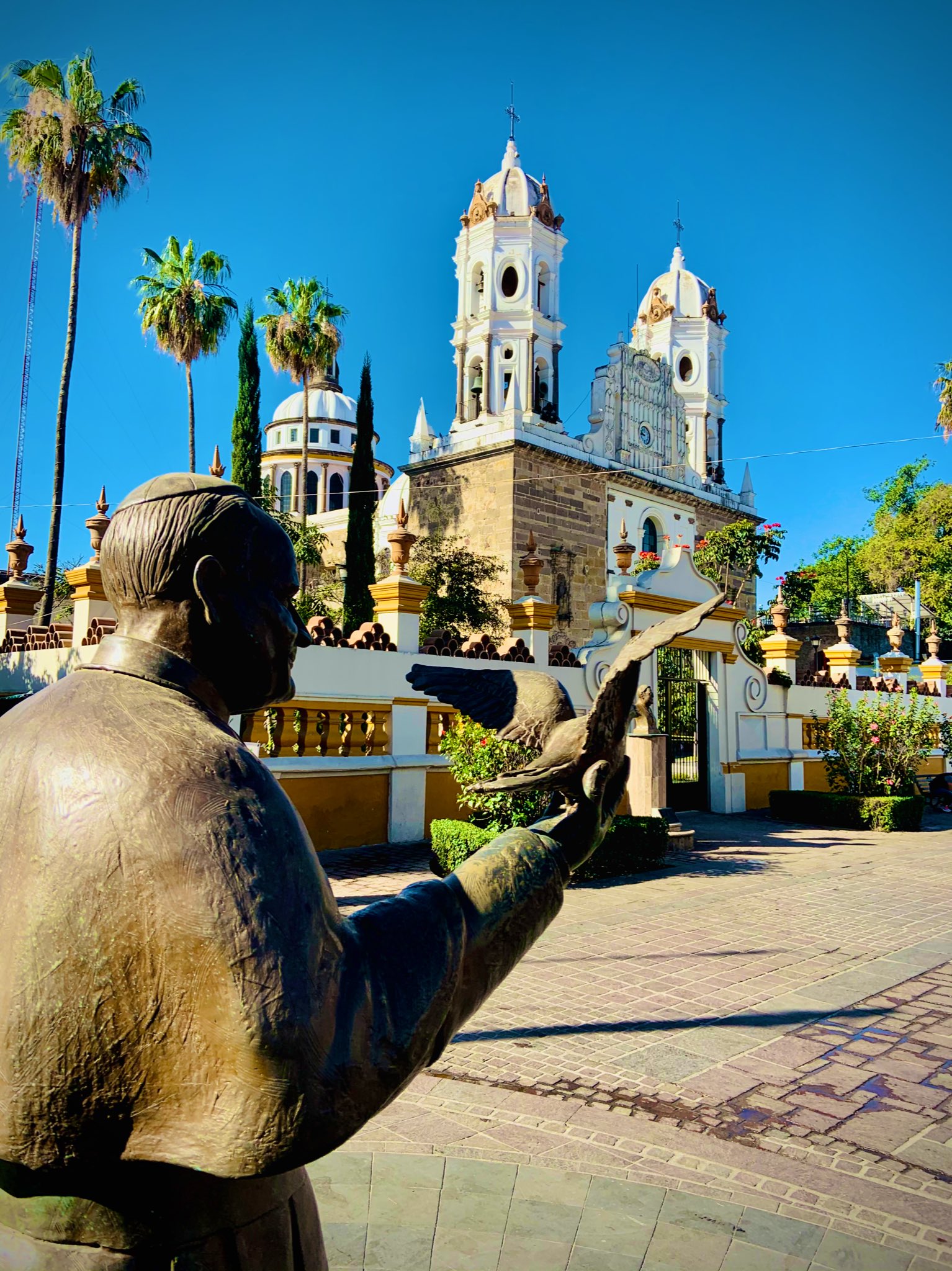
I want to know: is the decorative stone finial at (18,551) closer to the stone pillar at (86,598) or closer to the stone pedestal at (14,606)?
the stone pedestal at (14,606)

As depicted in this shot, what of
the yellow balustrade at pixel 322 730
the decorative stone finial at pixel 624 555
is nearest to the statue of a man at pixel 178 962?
the yellow balustrade at pixel 322 730

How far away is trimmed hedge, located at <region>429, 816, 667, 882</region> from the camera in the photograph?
887 centimetres

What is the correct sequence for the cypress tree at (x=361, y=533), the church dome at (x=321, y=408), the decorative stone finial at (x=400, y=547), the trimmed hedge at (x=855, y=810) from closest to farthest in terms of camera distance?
1. the decorative stone finial at (x=400, y=547)
2. the trimmed hedge at (x=855, y=810)
3. the cypress tree at (x=361, y=533)
4. the church dome at (x=321, y=408)

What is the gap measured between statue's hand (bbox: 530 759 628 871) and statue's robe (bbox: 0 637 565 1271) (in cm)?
24

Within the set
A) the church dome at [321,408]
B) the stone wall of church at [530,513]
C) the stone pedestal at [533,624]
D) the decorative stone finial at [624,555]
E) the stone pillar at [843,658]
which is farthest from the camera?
the church dome at [321,408]

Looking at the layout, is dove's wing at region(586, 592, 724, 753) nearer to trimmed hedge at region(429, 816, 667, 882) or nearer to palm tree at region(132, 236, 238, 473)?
trimmed hedge at region(429, 816, 667, 882)

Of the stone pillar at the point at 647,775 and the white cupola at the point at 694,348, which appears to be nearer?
the stone pillar at the point at 647,775

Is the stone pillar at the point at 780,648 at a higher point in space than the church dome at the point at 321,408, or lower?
lower

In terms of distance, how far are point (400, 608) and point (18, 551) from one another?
601 cm

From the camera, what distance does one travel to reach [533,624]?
1273 cm

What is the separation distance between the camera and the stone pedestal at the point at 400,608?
1105 centimetres

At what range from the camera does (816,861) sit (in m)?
11.1

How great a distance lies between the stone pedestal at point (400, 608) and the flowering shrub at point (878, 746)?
308 inches

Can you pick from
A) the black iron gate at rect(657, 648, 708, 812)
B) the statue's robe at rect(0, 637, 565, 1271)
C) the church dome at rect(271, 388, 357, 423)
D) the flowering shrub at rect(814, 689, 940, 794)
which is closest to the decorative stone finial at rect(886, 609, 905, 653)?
the flowering shrub at rect(814, 689, 940, 794)
